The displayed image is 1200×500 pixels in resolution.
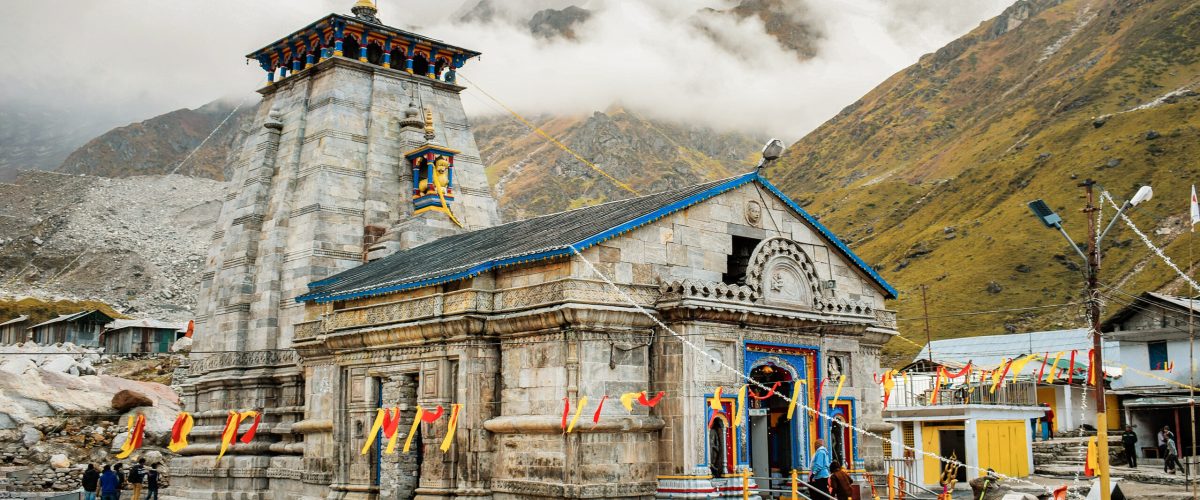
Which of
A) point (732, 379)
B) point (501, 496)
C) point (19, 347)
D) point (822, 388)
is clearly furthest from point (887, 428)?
point (19, 347)

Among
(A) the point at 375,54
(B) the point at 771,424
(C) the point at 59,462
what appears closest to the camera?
(B) the point at 771,424

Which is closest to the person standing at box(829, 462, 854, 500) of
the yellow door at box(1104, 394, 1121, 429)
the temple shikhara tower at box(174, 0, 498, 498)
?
the temple shikhara tower at box(174, 0, 498, 498)

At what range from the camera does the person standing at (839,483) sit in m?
24.1

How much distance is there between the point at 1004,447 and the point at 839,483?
70.9 ft

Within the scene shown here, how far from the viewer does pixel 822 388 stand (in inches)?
1104

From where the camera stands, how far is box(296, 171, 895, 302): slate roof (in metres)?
25.9

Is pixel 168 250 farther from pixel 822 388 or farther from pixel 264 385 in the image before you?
pixel 822 388

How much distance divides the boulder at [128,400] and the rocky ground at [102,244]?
7565cm

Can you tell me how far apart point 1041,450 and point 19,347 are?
6696cm

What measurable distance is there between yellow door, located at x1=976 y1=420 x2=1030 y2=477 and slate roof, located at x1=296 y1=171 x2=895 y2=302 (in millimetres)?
12572

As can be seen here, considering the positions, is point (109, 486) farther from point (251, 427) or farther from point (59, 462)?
point (59, 462)

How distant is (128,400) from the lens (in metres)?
48.5

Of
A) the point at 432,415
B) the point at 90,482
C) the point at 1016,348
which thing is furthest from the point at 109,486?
the point at 1016,348

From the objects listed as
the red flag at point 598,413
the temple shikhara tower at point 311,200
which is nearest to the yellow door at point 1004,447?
the temple shikhara tower at point 311,200
